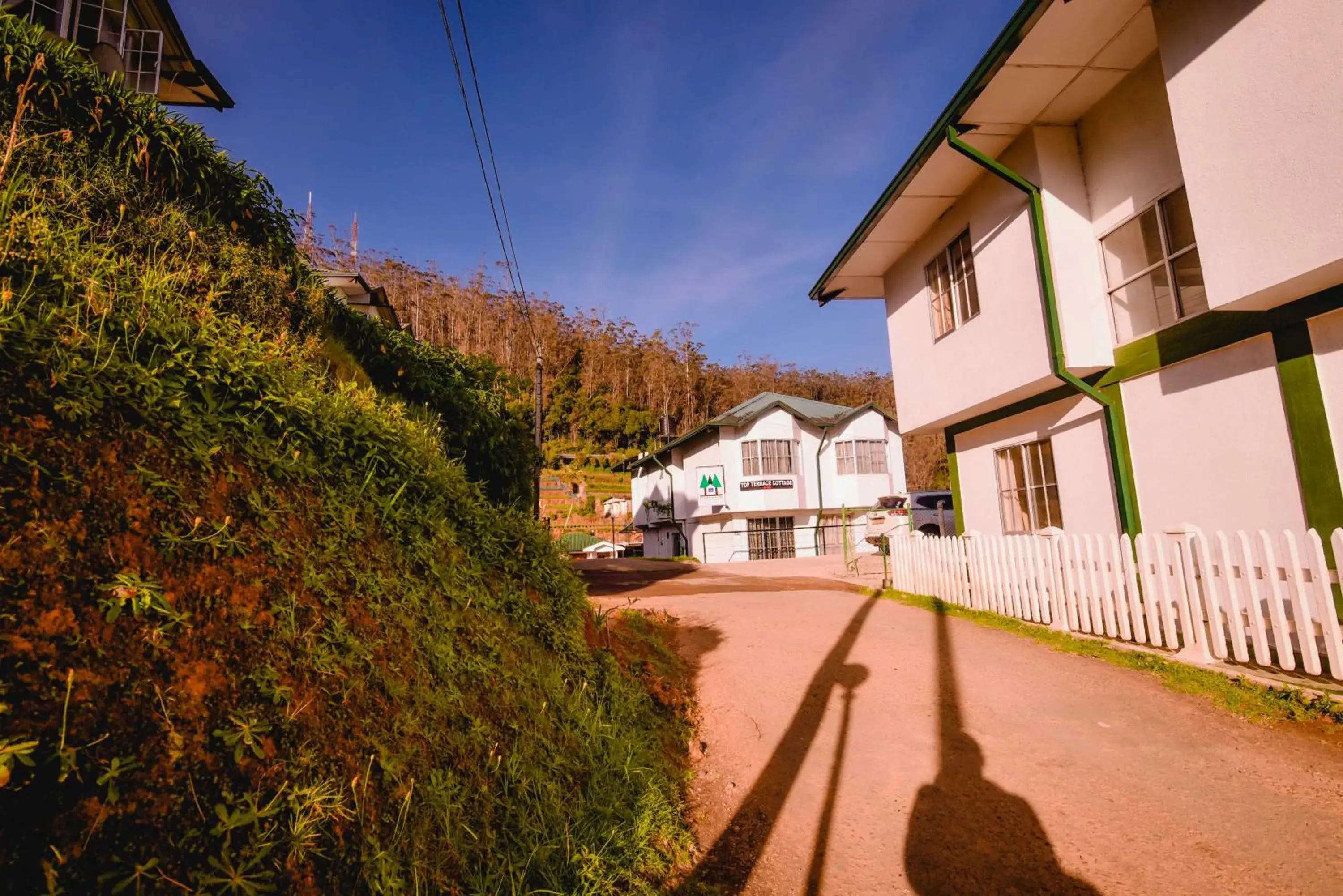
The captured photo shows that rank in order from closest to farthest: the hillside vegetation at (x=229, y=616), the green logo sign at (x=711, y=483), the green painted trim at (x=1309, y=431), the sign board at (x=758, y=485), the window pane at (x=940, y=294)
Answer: the hillside vegetation at (x=229, y=616)
the green painted trim at (x=1309, y=431)
the window pane at (x=940, y=294)
the sign board at (x=758, y=485)
the green logo sign at (x=711, y=483)

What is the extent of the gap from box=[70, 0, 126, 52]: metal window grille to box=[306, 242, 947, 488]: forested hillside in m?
41.3

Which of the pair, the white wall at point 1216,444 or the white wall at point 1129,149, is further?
the white wall at point 1129,149

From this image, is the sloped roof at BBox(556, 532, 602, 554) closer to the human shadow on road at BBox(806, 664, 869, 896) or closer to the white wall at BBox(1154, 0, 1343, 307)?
the human shadow on road at BBox(806, 664, 869, 896)

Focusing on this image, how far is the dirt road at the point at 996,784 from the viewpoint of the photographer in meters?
2.73

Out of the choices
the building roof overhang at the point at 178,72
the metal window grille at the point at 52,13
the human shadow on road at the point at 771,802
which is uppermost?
the building roof overhang at the point at 178,72

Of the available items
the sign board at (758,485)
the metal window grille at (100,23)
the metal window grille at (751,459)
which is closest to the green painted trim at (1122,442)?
the metal window grille at (100,23)

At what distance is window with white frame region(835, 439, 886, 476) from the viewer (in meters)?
31.1

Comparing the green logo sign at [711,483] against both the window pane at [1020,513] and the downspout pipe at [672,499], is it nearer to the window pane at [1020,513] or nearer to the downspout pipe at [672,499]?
the downspout pipe at [672,499]

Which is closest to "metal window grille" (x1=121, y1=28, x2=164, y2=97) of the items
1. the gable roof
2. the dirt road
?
the dirt road

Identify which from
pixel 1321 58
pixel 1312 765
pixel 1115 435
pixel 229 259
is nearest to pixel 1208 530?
pixel 1115 435

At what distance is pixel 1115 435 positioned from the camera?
712 centimetres

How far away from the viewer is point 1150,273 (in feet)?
22.9

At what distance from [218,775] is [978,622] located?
814 centimetres

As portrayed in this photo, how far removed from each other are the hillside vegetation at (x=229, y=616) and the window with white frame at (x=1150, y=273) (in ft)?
25.7
